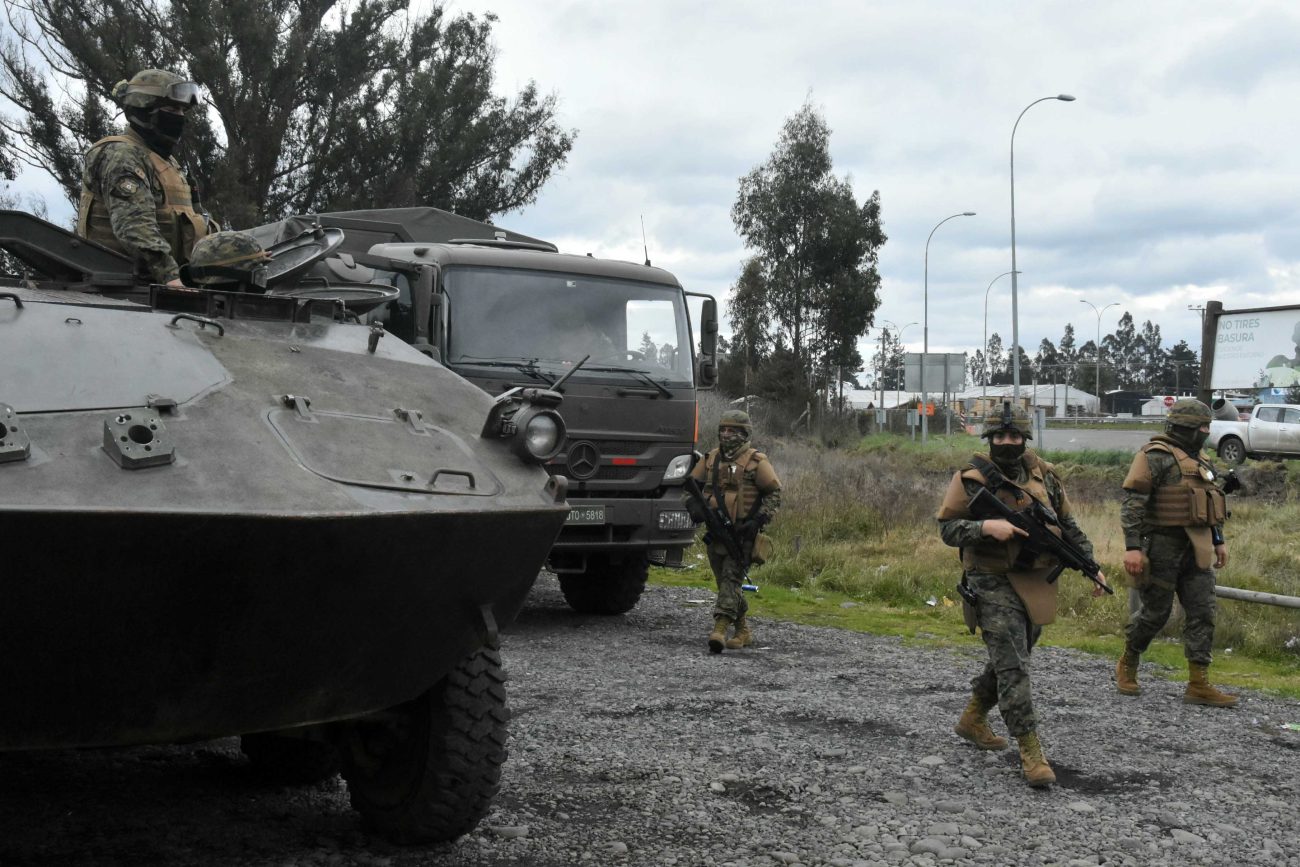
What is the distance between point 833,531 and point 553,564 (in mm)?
5489

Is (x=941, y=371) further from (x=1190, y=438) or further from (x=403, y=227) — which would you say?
(x=1190, y=438)

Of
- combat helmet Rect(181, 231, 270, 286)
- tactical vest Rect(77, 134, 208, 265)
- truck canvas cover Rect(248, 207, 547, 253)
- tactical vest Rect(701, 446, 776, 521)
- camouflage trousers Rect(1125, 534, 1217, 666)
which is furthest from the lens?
truck canvas cover Rect(248, 207, 547, 253)

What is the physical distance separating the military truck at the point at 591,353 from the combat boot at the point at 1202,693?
3.21 m

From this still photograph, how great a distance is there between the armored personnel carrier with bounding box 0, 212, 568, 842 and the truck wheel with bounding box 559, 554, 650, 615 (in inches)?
205

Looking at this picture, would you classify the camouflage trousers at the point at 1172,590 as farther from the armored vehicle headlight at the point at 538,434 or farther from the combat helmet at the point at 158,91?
the combat helmet at the point at 158,91

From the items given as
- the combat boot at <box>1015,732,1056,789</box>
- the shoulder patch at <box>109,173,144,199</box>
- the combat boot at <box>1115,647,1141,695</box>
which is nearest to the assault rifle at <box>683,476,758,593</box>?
the combat boot at <box>1115,647,1141,695</box>

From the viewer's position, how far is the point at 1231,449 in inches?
1078

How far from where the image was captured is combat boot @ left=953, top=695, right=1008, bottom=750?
5.72m

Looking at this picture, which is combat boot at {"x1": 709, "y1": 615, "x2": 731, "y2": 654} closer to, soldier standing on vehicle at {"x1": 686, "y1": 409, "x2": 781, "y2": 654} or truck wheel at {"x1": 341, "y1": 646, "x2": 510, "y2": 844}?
soldier standing on vehicle at {"x1": 686, "y1": 409, "x2": 781, "y2": 654}

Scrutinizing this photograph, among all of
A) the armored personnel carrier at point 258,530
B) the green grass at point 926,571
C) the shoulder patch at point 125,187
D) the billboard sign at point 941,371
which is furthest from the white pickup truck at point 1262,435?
the armored personnel carrier at point 258,530

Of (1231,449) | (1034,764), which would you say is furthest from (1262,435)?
(1034,764)

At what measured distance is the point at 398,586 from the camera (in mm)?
3432

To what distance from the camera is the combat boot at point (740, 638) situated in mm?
8281

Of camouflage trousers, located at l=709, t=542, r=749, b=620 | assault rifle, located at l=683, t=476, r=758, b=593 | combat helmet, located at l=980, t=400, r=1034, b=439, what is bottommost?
camouflage trousers, located at l=709, t=542, r=749, b=620
